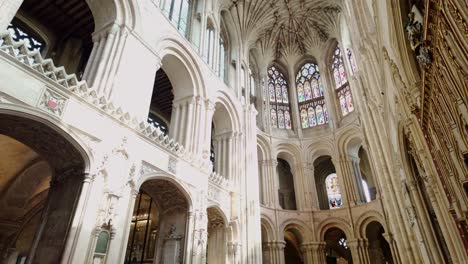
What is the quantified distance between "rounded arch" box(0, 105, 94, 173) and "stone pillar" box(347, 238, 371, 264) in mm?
14307

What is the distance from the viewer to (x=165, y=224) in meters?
9.12

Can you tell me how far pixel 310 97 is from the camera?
71.8ft

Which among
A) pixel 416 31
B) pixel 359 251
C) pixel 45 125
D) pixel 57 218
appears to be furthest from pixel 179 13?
pixel 359 251

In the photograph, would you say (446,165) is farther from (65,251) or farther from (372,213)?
(372,213)

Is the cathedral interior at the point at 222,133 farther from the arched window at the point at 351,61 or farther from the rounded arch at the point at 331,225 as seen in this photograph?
the arched window at the point at 351,61

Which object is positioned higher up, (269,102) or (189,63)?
(269,102)

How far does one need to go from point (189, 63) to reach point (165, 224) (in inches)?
244

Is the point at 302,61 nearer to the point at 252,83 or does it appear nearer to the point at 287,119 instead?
the point at 252,83

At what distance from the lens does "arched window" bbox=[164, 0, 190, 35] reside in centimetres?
1188

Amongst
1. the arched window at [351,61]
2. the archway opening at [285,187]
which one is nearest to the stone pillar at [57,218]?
the archway opening at [285,187]

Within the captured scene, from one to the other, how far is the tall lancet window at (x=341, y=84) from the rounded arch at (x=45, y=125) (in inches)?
673

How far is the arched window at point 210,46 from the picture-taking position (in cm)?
1346

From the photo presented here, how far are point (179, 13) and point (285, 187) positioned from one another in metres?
14.0

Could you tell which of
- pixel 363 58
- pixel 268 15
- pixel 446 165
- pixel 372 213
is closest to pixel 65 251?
pixel 446 165
